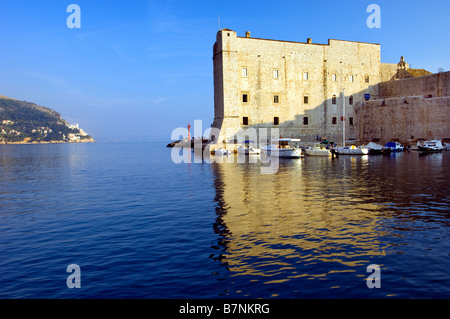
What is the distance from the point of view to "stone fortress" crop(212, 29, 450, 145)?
4269cm

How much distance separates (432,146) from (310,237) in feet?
122

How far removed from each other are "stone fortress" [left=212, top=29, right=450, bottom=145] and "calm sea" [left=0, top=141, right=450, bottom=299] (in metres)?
28.8

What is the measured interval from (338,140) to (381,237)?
43584 mm

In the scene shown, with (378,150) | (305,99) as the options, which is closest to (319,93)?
(305,99)

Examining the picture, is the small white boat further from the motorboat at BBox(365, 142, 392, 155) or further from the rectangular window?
the rectangular window

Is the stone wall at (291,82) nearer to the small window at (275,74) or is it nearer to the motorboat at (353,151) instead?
the small window at (275,74)

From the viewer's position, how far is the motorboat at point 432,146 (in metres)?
39.6

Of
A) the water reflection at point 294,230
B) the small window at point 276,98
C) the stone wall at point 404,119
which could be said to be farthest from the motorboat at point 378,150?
the water reflection at point 294,230

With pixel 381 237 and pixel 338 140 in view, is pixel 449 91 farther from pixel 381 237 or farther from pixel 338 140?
pixel 381 237

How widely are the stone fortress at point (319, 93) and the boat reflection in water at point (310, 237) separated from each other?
2810 centimetres

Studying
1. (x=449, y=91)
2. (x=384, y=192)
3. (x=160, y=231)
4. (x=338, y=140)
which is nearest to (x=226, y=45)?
(x=338, y=140)

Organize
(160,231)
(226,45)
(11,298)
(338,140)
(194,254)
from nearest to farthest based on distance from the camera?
(11,298) → (194,254) → (160,231) → (226,45) → (338,140)

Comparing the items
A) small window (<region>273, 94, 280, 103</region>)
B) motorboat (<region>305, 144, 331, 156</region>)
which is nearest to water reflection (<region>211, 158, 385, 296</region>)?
motorboat (<region>305, 144, 331, 156</region>)
